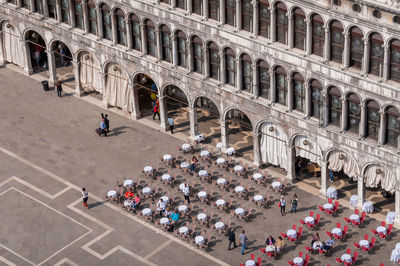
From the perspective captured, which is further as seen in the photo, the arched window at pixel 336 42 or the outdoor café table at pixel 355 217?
the outdoor café table at pixel 355 217

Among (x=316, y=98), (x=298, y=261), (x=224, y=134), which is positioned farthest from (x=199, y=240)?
(x=316, y=98)

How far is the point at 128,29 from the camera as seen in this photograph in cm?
11856

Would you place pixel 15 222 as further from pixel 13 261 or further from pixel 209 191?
pixel 209 191

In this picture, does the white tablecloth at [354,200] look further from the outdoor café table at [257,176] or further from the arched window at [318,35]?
the arched window at [318,35]

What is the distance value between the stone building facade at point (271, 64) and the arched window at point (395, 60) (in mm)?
99

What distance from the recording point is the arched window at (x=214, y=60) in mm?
112125

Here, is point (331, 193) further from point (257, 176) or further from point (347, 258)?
point (347, 258)

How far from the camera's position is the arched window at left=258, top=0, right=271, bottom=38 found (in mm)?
105500

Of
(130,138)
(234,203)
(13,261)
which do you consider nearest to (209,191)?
(234,203)

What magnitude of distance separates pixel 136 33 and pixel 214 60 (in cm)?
1040

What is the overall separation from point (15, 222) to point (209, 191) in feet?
63.0

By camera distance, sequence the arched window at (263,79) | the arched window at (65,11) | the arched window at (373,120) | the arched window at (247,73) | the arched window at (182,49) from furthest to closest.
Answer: the arched window at (65,11) < the arched window at (182,49) < the arched window at (247,73) < the arched window at (263,79) < the arched window at (373,120)

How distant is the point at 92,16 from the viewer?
122250 millimetres

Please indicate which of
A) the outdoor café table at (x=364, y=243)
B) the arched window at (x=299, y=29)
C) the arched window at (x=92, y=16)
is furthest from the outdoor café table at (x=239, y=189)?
the arched window at (x=92, y=16)
